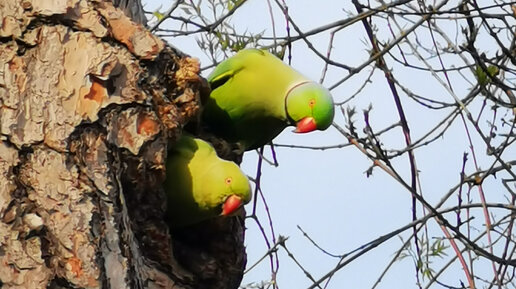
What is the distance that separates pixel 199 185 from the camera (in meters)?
1.82

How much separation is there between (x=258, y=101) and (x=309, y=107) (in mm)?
118

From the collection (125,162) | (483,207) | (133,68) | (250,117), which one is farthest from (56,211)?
(483,207)

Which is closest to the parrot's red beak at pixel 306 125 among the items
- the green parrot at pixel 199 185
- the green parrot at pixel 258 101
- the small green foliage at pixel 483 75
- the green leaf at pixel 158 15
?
the green parrot at pixel 258 101

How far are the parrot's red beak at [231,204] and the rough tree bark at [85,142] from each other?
13 centimetres

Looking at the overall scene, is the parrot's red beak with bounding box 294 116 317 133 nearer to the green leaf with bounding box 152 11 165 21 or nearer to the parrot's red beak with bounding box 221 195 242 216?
the parrot's red beak with bounding box 221 195 242 216

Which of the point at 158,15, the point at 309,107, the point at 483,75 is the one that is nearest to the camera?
the point at 309,107

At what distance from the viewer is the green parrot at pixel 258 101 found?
2.05 meters

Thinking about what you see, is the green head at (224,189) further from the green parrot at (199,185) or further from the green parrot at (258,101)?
the green parrot at (258,101)

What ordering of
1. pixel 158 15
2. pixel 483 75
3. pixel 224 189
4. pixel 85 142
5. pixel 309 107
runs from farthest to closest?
pixel 158 15 < pixel 483 75 < pixel 309 107 < pixel 224 189 < pixel 85 142

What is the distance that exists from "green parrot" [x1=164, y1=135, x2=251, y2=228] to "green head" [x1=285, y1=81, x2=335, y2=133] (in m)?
0.28

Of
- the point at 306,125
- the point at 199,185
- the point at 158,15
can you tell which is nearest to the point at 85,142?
the point at 199,185

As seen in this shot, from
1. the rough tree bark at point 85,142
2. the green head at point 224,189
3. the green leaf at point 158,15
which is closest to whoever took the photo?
the rough tree bark at point 85,142

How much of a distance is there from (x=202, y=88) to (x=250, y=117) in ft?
0.78

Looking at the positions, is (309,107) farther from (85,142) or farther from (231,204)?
(85,142)
